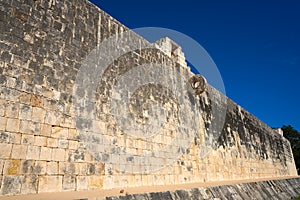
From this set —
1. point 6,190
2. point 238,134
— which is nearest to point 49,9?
point 6,190

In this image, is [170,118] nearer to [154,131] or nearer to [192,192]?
[154,131]

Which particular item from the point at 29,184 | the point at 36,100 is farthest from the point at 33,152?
the point at 36,100

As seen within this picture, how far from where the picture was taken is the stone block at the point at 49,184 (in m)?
3.66

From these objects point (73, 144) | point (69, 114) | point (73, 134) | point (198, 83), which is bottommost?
point (73, 144)

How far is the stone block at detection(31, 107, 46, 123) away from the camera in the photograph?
395cm

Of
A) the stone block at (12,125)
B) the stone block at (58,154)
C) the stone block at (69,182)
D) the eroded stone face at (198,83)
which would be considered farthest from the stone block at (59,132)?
the eroded stone face at (198,83)

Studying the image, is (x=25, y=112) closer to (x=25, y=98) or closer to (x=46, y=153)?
(x=25, y=98)

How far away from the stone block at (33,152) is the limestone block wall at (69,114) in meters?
0.02

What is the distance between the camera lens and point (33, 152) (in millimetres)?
3748

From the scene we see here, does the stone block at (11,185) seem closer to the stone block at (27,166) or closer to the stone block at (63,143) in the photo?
the stone block at (27,166)

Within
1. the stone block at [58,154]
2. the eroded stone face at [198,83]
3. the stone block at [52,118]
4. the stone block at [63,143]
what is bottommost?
the stone block at [58,154]

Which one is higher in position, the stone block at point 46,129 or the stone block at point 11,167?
the stone block at point 46,129

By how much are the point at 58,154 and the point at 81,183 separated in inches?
25.3

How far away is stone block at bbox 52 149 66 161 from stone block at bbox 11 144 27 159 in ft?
1.50
